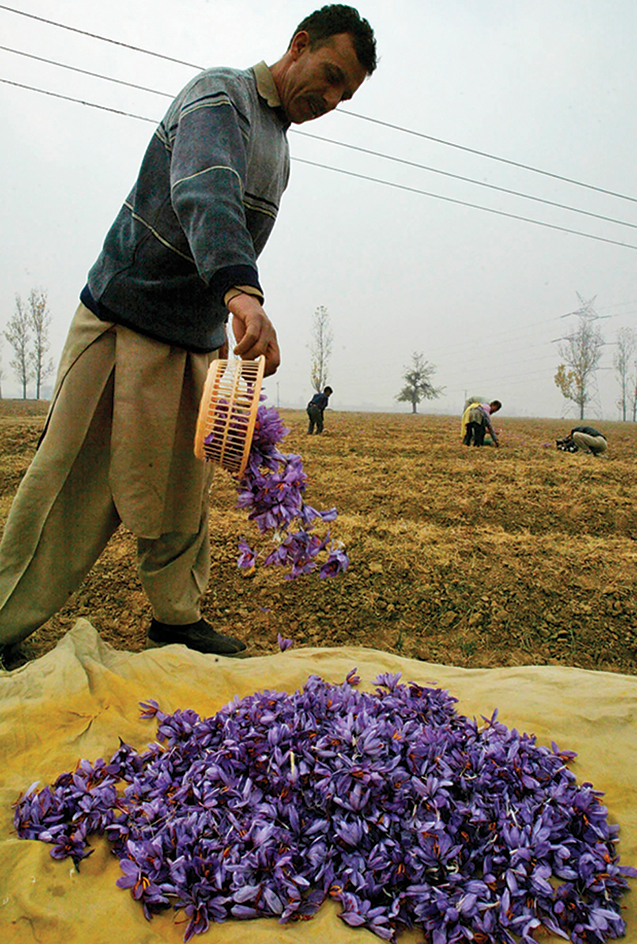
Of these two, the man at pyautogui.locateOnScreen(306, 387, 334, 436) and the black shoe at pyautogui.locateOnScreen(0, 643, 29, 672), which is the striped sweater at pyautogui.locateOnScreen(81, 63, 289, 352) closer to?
the black shoe at pyautogui.locateOnScreen(0, 643, 29, 672)

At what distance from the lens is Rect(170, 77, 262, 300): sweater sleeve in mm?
1406

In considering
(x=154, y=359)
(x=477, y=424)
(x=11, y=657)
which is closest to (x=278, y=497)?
(x=154, y=359)

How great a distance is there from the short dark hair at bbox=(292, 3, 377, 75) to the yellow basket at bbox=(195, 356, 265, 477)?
102cm

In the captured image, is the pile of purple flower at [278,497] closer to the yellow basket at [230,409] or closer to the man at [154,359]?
the yellow basket at [230,409]

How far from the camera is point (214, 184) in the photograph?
1.48 meters

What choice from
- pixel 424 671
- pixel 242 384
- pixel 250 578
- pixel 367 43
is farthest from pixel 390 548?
pixel 367 43

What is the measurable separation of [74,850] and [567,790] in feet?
3.85

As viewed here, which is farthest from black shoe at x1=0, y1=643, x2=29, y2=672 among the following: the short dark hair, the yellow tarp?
the short dark hair

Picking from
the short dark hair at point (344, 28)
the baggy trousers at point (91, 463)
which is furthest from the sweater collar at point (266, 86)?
the baggy trousers at point (91, 463)

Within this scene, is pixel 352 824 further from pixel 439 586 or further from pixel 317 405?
pixel 317 405

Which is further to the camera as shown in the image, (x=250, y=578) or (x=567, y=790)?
(x=250, y=578)

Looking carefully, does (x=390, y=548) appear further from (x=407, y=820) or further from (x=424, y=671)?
(x=407, y=820)

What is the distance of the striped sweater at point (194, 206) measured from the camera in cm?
147

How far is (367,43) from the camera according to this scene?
169 centimetres
